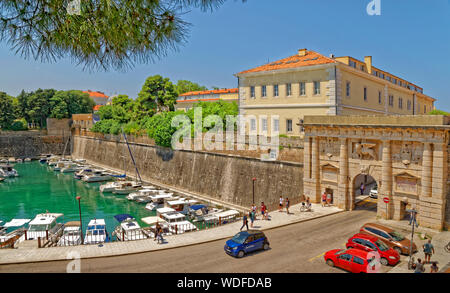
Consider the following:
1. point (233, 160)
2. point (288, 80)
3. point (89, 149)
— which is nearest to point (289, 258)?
point (233, 160)

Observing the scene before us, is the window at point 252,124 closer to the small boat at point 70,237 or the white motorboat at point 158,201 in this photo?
the white motorboat at point 158,201

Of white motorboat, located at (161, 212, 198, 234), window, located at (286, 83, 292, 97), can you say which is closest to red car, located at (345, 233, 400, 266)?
white motorboat, located at (161, 212, 198, 234)

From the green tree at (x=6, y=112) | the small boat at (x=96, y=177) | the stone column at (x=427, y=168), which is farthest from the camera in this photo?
the green tree at (x=6, y=112)

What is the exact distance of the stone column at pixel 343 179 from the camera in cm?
2684

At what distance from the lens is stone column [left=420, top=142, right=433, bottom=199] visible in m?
22.0

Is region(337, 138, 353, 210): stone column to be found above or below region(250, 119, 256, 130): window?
below

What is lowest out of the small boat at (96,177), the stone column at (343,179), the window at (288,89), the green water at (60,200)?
the green water at (60,200)

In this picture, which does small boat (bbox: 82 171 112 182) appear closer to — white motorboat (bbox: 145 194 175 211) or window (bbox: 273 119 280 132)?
white motorboat (bbox: 145 194 175 211)

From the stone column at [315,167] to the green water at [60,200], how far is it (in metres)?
18.9

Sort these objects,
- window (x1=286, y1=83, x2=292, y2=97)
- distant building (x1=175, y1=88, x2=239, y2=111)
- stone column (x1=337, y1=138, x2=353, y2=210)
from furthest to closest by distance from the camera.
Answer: distant building (x1=175, y1=88, x2=239, y2=111), window (x1=286, y1=83, x2=292, y2=97), stone column (x1=337, y1=138, x2=353, y2=210)

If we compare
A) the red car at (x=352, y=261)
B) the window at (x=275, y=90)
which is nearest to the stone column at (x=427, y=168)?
the red car at (x=352, y=261)

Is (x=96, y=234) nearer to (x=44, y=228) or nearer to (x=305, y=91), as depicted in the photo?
(x=44, y=228)

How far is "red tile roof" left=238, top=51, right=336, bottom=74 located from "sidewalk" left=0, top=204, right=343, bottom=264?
18.0 meters
